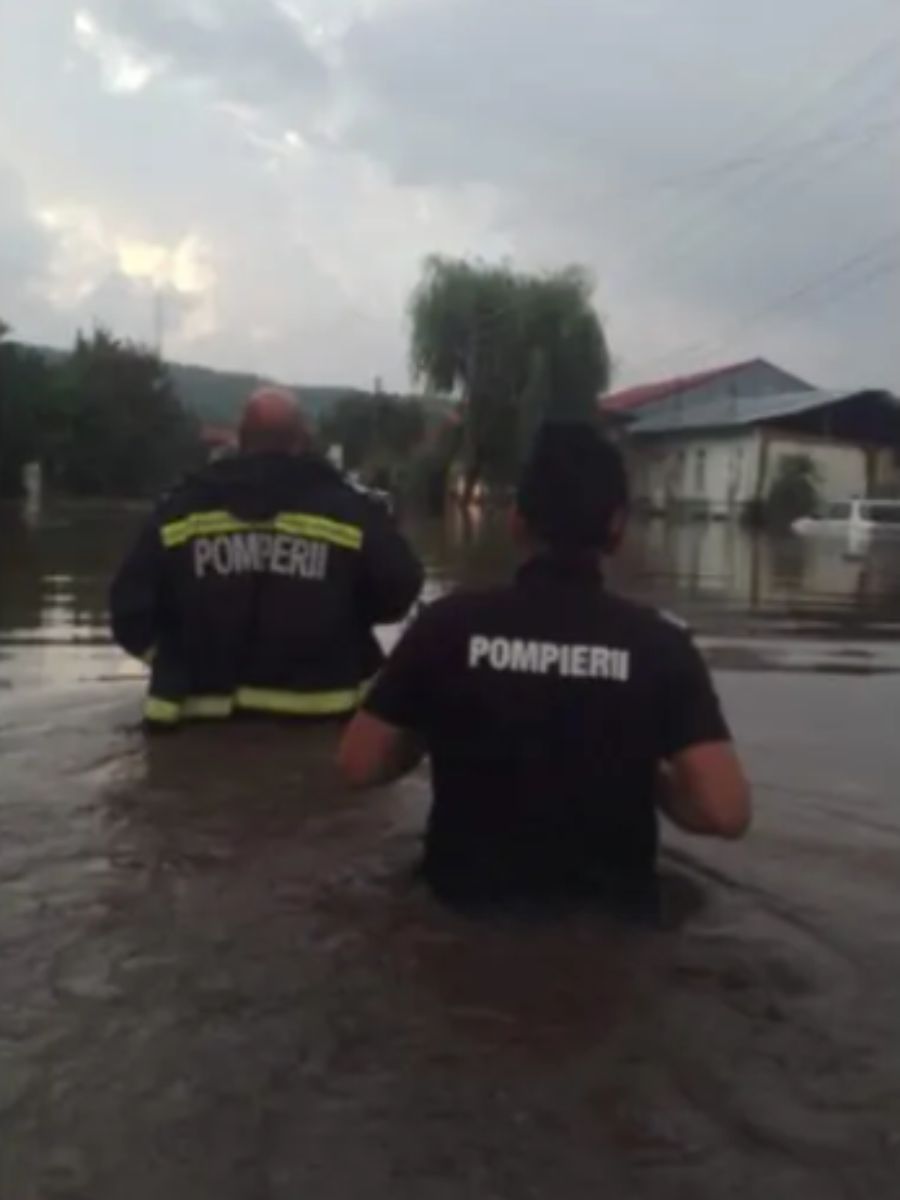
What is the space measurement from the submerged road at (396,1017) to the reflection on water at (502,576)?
1031 mm

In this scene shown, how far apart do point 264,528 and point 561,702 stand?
8.12 ft

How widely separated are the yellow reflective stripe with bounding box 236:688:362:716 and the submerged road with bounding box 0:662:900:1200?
1.77 ft

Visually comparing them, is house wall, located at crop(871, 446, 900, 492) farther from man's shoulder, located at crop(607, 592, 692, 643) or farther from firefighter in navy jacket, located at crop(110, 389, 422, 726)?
man's shoulder, located at crop(607, 592, 692, 643)

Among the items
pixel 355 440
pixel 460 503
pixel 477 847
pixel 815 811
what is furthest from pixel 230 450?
pixel 355 440

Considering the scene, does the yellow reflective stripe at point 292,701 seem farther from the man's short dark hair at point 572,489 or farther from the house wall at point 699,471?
the house wall at point 699,471

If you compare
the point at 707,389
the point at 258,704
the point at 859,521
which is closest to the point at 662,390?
the point at 707,389

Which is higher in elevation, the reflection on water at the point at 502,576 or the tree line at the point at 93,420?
the tree line at the point at 93,420

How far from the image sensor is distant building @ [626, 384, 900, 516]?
205 ft

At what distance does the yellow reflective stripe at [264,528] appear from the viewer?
592 cm

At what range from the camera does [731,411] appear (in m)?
69.4

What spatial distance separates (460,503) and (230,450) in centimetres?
5589

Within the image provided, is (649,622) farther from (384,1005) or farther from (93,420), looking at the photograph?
(93,420)

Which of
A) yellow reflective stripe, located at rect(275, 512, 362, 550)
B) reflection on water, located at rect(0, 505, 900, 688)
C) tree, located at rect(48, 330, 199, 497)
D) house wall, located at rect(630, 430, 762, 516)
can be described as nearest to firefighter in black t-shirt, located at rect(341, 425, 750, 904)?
reflection on water, located at rect(0, 505, 900, 688)

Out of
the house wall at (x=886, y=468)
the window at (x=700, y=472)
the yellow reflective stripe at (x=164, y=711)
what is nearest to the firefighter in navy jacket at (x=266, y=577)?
the yellow reflective stripe at (x=164, y=711)
